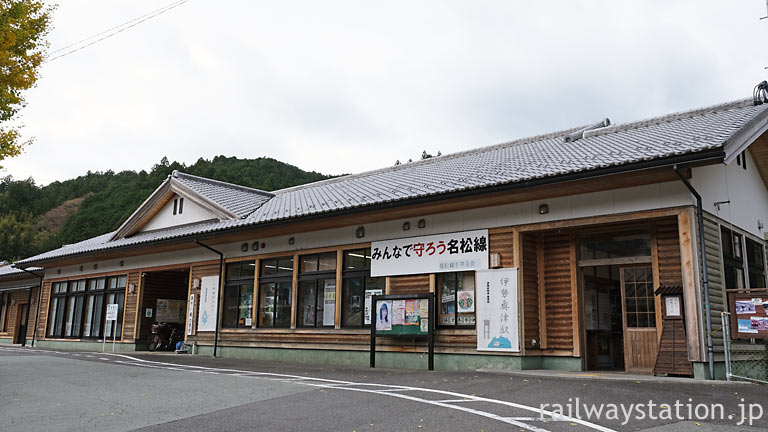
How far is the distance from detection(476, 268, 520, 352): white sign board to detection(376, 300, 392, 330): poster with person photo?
168 cm

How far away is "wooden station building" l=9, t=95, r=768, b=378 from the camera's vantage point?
9.40 meters

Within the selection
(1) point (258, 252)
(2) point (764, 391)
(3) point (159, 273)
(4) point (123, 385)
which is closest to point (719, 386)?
(2) point (764, 391)

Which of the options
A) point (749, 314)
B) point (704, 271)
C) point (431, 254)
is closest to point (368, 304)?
point (431, 254)

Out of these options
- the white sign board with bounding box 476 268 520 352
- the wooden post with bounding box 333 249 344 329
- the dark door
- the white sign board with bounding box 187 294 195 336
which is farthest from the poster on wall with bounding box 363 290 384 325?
the dark door

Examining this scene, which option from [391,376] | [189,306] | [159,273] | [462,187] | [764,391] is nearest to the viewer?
[764,391]

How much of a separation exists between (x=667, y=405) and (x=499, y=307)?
4546 millimetres

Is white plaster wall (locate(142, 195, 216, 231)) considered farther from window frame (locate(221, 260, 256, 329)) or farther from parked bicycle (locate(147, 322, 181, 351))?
parked bicycle (locate(147, 322, 181, 351))

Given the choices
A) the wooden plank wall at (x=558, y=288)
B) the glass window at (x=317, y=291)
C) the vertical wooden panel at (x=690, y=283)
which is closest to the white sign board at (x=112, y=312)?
the glass window at (x=317, y=291)

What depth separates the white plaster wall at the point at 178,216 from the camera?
58.0ft

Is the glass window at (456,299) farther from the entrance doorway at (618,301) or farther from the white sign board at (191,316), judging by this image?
the white sign board at (191,316)

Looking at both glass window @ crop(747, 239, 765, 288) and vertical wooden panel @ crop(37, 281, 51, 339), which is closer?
glass window @ crop(747, 239, 765, 288)

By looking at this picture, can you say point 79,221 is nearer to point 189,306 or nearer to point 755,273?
point 189,306

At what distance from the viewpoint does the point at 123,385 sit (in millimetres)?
8664

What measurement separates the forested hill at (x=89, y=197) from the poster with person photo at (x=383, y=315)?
2014 cm
